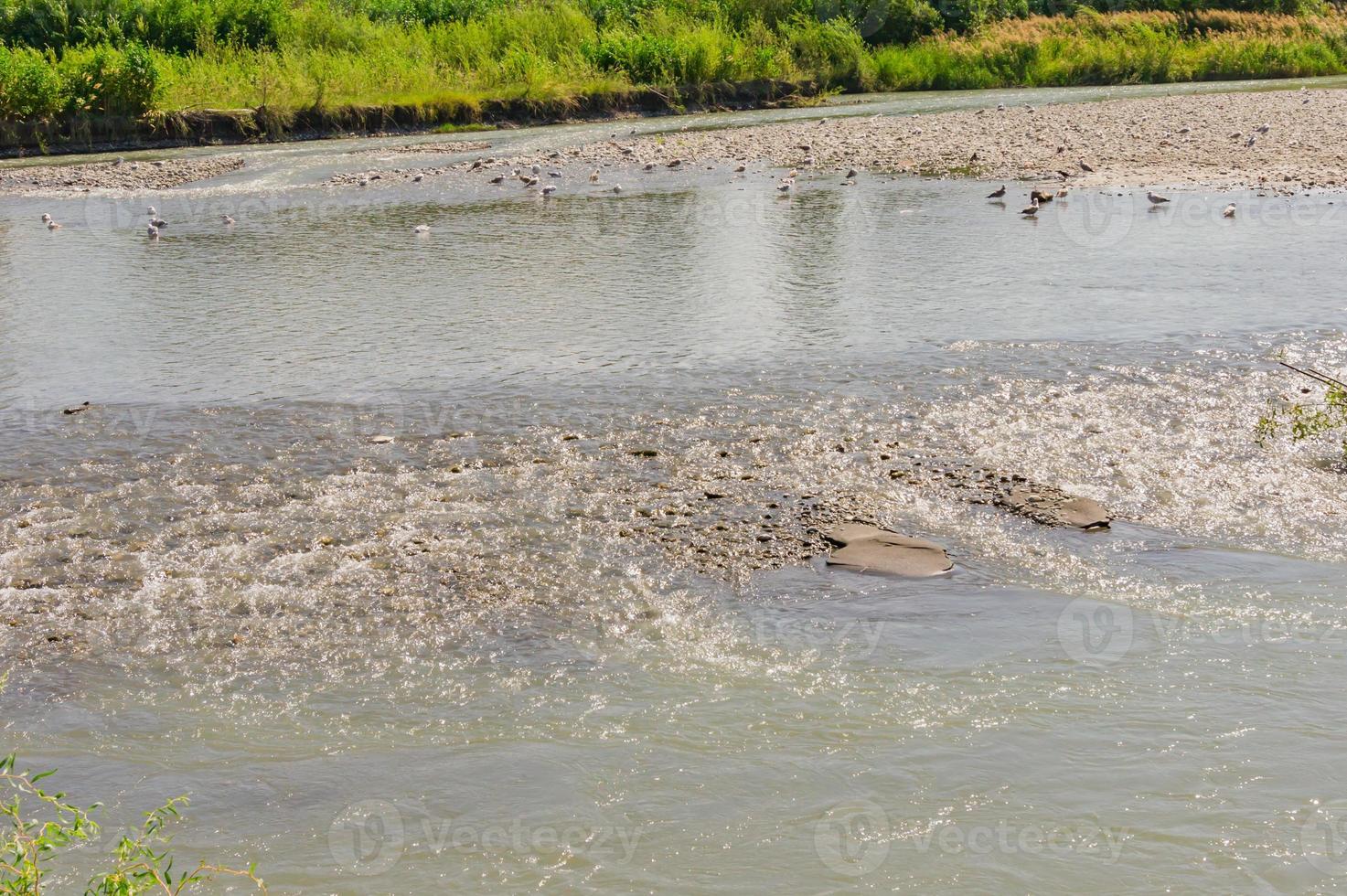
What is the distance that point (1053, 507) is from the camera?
569 centimetres

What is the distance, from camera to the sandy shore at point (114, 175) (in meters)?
18.7

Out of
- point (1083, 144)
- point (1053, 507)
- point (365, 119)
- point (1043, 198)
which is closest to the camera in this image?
point (1053, 507)

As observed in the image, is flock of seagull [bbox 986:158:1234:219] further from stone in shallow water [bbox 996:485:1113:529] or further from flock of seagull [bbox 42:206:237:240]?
stone in shallow water [bbox 996:485:1113:529]

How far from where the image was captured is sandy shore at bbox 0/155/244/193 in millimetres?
18672

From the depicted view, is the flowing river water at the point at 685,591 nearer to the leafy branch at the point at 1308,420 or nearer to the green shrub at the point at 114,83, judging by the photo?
the leafy branch at the point at 1308,420

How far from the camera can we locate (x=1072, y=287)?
986 cm

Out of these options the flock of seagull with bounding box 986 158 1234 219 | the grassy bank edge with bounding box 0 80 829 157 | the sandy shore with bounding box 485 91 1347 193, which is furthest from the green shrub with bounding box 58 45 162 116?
the flock of seagull with bounding box 986 158 1234 219

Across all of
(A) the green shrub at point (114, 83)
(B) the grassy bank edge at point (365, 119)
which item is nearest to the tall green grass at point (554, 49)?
(A) the green shrub at point (114, 83)

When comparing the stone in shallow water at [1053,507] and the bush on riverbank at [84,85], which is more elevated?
the bush on riverbank at [84,85]

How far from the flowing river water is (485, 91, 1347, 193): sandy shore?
5923 millimetres

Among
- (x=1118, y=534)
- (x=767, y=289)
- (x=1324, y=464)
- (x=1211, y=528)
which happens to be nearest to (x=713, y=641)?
(x=1118, y=534)

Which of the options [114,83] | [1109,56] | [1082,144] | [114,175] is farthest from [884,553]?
[1109,56]

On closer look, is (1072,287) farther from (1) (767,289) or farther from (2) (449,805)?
(2) (449,805)

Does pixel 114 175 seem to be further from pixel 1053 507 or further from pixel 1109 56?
pixel 1109 56
